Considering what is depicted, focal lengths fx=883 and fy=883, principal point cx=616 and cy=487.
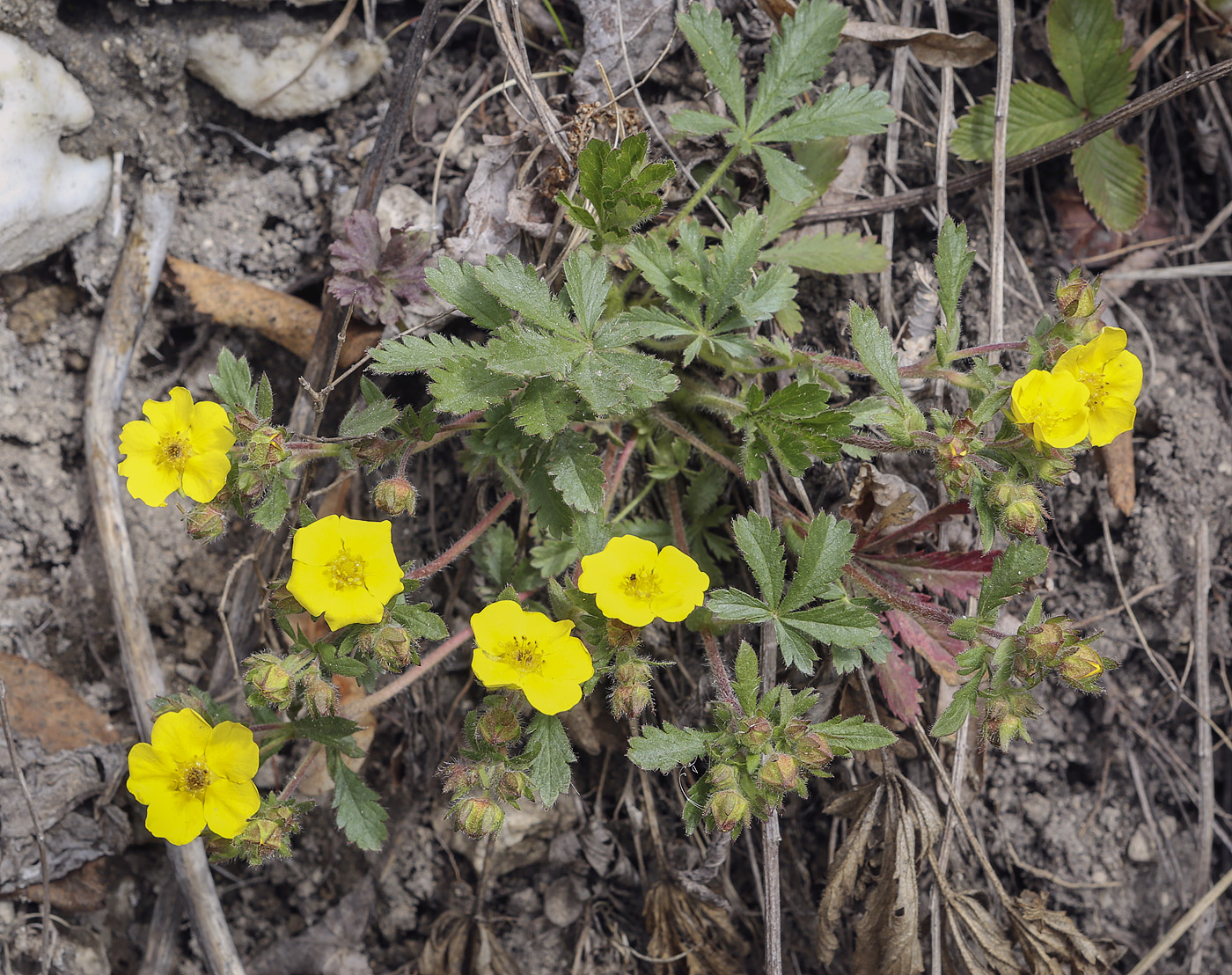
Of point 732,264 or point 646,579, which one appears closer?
point 646,579

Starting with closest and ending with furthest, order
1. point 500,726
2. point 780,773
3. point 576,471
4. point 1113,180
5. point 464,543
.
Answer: point 780,773 < point 500,726 < point 576,471 < point 464,543 < point 1113,180

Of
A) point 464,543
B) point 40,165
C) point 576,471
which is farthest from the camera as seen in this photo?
point 40,165

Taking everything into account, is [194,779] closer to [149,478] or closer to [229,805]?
[229,805]

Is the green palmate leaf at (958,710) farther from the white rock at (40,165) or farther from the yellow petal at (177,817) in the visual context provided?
the white rock at (40,165)

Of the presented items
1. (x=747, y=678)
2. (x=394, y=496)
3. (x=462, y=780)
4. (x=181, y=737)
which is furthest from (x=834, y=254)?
(x=181, y=737)

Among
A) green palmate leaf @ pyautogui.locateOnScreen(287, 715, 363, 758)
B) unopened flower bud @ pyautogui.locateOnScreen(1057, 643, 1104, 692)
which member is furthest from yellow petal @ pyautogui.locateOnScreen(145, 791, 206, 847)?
unopened flower bud @ pyautogui.locateOnScreen(1057, 643, 1104, 692)

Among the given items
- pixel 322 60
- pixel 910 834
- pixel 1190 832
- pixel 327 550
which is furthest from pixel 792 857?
pixel 322 60

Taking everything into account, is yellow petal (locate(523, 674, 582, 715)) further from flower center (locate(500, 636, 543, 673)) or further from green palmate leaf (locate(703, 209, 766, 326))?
green palmate leaf (locate(703, 209, 766, 326))
